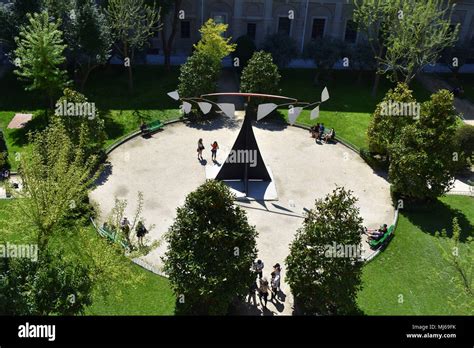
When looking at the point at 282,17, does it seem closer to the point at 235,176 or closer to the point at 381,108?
the point at 381,108

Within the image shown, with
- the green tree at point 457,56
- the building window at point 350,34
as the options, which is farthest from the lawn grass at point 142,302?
the green tree at point 457,56

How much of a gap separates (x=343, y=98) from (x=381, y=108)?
1220 centimetres

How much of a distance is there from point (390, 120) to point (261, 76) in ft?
38.8

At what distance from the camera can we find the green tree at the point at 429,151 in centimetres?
3228

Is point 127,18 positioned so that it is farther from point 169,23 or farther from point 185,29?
point 185,29

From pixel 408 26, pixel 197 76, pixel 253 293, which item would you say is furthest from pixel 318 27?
pixel 253 293

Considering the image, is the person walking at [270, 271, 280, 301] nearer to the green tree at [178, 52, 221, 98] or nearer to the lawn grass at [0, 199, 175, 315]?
the lawn grass at [0, 199, 175, 315]

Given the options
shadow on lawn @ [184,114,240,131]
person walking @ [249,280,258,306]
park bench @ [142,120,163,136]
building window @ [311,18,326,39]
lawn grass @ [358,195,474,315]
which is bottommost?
person walking @ [249,280,258,306]

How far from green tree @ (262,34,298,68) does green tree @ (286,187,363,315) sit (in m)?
29.2

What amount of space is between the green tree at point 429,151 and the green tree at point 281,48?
2060cm

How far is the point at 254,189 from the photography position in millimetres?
35656

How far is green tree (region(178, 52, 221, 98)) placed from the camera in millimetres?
42594

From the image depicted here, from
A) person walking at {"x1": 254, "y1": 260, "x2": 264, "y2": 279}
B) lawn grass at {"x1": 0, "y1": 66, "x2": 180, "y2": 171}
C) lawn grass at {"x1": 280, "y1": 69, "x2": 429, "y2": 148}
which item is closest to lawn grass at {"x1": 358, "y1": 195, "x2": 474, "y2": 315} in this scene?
person walking at {"x1": 254, "y1": 260, "x2": 264, "y2": 279}

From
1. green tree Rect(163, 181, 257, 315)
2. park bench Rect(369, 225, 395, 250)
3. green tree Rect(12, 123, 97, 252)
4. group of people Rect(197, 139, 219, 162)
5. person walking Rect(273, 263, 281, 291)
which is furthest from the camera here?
group of people Rect(197, 139, 219, 162)
